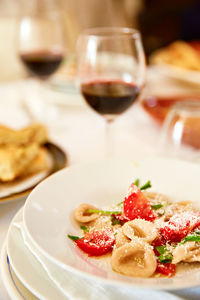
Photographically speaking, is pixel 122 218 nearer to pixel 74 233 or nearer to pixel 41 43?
pixel 74 233

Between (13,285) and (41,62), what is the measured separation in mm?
1200

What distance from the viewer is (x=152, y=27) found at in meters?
4.39

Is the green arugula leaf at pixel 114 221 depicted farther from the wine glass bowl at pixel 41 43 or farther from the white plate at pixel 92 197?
the wine glass bowl at pixel 41 43

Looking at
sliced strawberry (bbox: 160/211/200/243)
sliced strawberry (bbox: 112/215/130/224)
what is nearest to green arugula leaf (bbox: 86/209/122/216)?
sliced strawberry (bbox: 112/215/130/224)

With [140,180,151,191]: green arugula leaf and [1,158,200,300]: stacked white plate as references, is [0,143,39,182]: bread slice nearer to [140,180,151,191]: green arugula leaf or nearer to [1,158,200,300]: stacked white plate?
[1,158,200,300]: stacked white plate

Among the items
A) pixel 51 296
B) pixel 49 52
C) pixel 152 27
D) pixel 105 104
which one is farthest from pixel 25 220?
pixel 152 27

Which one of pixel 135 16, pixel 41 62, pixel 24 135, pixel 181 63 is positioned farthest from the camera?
pixel 135 16

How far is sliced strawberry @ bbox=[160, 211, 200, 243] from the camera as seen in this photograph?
682mm

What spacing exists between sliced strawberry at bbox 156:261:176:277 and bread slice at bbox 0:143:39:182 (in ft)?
1.63

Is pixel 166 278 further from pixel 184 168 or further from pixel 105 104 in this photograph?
pixel 105 104

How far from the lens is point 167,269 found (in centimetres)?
61

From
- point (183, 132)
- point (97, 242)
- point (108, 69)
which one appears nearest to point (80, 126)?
point (108, 69)

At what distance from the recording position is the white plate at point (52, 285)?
58cm

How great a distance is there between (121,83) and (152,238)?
0.66 meters
